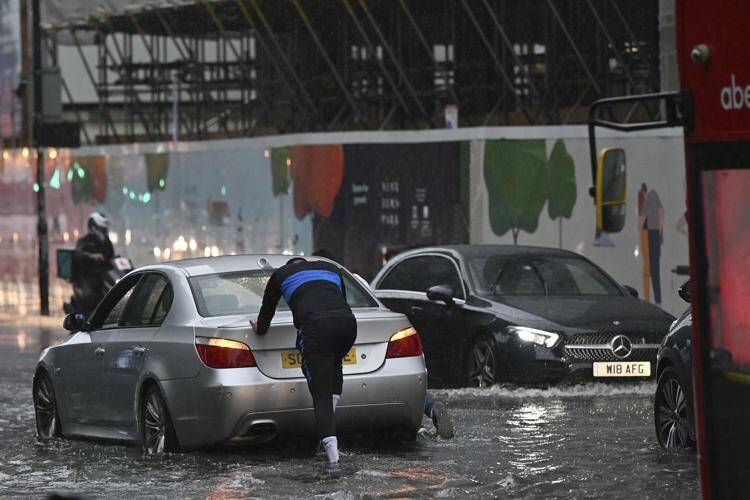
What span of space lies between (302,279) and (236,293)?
38.2 inches

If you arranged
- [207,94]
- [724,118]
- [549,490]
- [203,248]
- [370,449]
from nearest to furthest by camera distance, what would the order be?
[724,118]
[549,490]
[370,449]
[203,248]
[207,94]

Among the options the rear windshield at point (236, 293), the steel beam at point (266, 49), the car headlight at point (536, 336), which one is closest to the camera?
the rear windshield at point (236, 293)

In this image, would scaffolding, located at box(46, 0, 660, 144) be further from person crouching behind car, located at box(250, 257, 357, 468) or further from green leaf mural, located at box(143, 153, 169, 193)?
person crouching behind car, located at box(250, 257, 357, 468)

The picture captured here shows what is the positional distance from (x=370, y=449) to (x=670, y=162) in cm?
1243

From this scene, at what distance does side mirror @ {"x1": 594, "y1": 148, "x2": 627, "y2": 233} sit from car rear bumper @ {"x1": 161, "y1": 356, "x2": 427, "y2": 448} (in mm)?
4371

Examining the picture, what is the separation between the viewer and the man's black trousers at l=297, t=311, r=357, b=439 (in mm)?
11719

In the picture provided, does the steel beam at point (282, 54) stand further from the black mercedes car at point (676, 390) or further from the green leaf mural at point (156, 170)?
the black mercedes car at point (676, 390)

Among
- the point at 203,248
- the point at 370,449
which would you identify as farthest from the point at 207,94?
the point at 370,449

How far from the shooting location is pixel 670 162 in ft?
79.8

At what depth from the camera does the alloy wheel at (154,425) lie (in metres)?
12.3

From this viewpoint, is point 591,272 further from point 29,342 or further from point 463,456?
point 29,342

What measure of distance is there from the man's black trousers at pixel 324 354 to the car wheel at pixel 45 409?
299cm

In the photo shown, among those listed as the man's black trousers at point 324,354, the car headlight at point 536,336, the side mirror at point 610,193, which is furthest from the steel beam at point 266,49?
the side mirror at point 610,193

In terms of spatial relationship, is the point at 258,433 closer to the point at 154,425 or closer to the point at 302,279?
the point at 154,425
